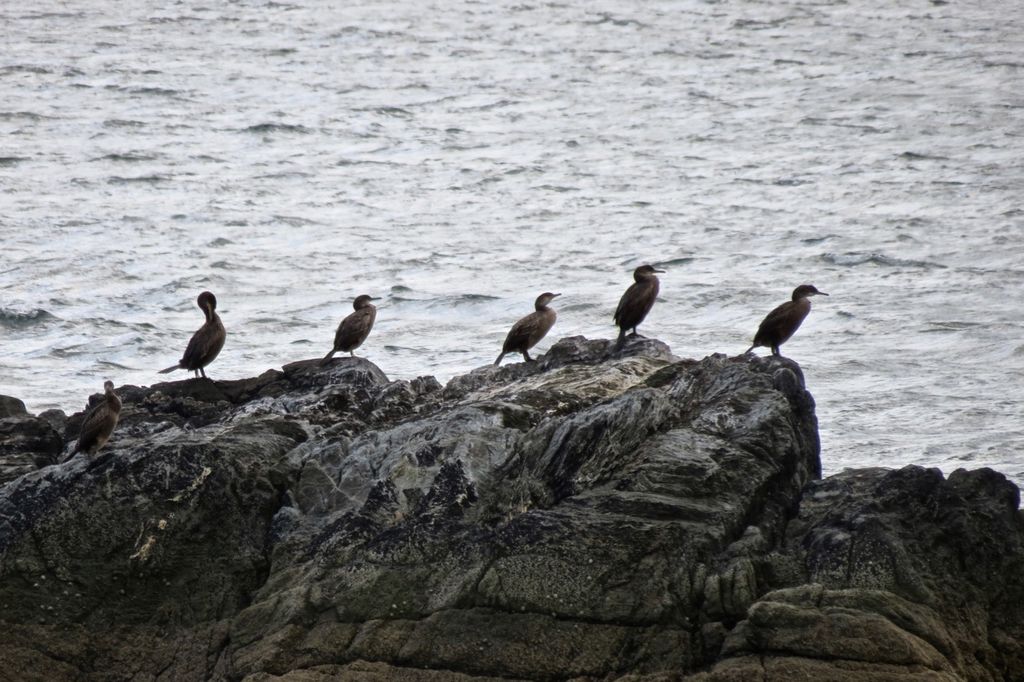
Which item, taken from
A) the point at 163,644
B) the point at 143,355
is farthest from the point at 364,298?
the point at 143,355

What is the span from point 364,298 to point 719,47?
32.0m

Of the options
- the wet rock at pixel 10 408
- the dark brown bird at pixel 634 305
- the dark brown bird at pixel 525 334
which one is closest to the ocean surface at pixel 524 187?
the dark brown bird at pixel 634 305

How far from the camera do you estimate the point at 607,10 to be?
159 feet

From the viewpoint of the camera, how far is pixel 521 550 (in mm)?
9812

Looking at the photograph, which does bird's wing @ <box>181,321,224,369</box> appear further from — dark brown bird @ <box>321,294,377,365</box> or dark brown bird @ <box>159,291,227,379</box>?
dark brown bird @ <box>321,294,377,365</box>

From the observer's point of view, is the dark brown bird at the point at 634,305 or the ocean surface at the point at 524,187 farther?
the ocean surface at the point at 524,187

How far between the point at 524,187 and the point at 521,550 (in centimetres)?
2589

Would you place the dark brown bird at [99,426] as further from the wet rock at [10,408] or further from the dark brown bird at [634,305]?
the dark brown bird at [634,305]

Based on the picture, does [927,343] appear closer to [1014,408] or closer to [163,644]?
[1014,408]

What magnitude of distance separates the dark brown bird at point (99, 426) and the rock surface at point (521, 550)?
16cm

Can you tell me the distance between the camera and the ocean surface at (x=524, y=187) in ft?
78.7

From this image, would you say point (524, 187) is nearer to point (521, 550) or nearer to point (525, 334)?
point (525, 334)

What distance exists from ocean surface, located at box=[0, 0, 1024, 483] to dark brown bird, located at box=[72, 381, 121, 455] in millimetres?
9657

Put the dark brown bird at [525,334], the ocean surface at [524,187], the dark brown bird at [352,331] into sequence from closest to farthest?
1. the dark brown bird at [525,334]
2. the dark brown bird at [352,331]
3. the ocean surface at [524,187]
